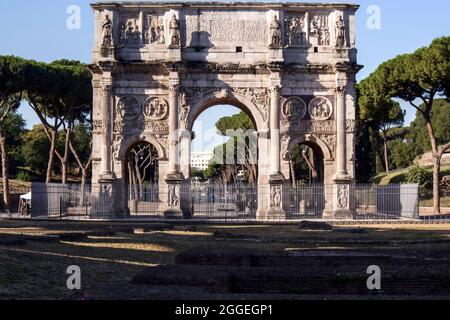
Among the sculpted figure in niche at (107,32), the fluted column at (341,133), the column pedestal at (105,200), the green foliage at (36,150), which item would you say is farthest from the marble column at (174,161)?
the green foliage at (36,150)

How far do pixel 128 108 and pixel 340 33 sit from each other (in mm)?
9285

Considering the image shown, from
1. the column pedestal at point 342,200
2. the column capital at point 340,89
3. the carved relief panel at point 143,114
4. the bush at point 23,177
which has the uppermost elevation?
the column capital at point 340,89

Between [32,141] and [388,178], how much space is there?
Answer: 2980cm

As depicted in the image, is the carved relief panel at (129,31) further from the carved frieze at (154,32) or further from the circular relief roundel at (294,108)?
the circular relief roundel at (294,108)

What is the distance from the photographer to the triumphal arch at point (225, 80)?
29984mm

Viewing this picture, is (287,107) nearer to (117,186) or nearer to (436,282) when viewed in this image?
(117,186)

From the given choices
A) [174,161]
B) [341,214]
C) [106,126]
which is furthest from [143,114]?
[341,214]

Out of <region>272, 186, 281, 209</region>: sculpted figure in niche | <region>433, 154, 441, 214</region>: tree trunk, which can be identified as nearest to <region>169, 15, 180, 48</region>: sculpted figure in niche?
<region>272, 186, 281, 209</region>: sculpted figure in niche

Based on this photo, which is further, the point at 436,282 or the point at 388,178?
the point at 388,178

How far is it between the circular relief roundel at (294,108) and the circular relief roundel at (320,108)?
336mm

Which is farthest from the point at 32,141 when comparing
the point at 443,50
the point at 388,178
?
the point at 443,50

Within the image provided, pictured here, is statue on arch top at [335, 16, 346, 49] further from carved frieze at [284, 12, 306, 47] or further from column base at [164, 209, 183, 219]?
column base at [164, 209, 183, 219]

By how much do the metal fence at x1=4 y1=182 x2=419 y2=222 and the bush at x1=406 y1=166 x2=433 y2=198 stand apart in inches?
511

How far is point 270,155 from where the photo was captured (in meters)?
30.0
